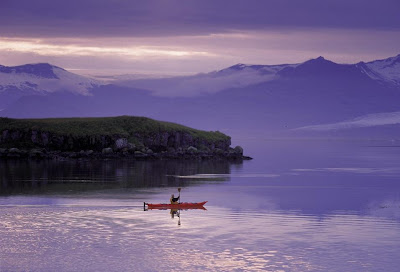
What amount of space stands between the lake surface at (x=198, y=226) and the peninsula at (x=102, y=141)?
40.0m

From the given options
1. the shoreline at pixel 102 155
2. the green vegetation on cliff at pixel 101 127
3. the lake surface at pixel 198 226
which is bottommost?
the lake surface at pixel 198 226

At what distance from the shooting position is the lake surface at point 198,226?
38125 millimetres

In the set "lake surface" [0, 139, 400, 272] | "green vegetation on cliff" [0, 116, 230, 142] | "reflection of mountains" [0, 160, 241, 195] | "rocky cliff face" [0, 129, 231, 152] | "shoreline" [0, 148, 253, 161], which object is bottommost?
"lake surface" [0, 139, 400, 272]

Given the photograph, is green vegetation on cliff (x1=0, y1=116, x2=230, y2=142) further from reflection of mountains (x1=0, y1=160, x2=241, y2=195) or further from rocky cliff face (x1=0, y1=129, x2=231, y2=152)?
reflection of mountains (x1=0, y1=160, x2=241, y2=195)

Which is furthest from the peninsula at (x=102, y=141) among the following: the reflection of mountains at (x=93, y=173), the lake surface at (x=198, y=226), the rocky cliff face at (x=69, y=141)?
the lake surface at (x=198, y=226)

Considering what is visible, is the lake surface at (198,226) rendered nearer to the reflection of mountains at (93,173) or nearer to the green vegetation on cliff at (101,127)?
the reflection of mountains at (93,173)

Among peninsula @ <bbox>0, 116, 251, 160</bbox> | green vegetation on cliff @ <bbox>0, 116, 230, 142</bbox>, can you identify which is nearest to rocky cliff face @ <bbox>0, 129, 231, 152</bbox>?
peninsula @ <bbox>0, 116, 251, 160</bbox>

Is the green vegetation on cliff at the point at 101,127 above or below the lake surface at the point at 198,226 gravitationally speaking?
above

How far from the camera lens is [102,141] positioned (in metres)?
131

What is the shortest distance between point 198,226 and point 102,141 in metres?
84.4

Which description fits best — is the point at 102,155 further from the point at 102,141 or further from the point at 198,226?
the point at 198,226

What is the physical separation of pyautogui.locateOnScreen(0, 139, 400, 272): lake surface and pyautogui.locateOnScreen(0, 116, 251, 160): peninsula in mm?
40041

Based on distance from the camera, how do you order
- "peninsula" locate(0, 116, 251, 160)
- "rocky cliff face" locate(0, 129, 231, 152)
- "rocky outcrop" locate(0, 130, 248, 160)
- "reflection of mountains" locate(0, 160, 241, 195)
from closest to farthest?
"reflection of mountains" locate(0, 160, 241, 195), "rocky outcrop" locate(0, 130, 248, 160), "peninsula" locate(0, 116, 251, 160), "rocky cliff face" locate(0, 129, 231, 152)

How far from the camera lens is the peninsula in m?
126
